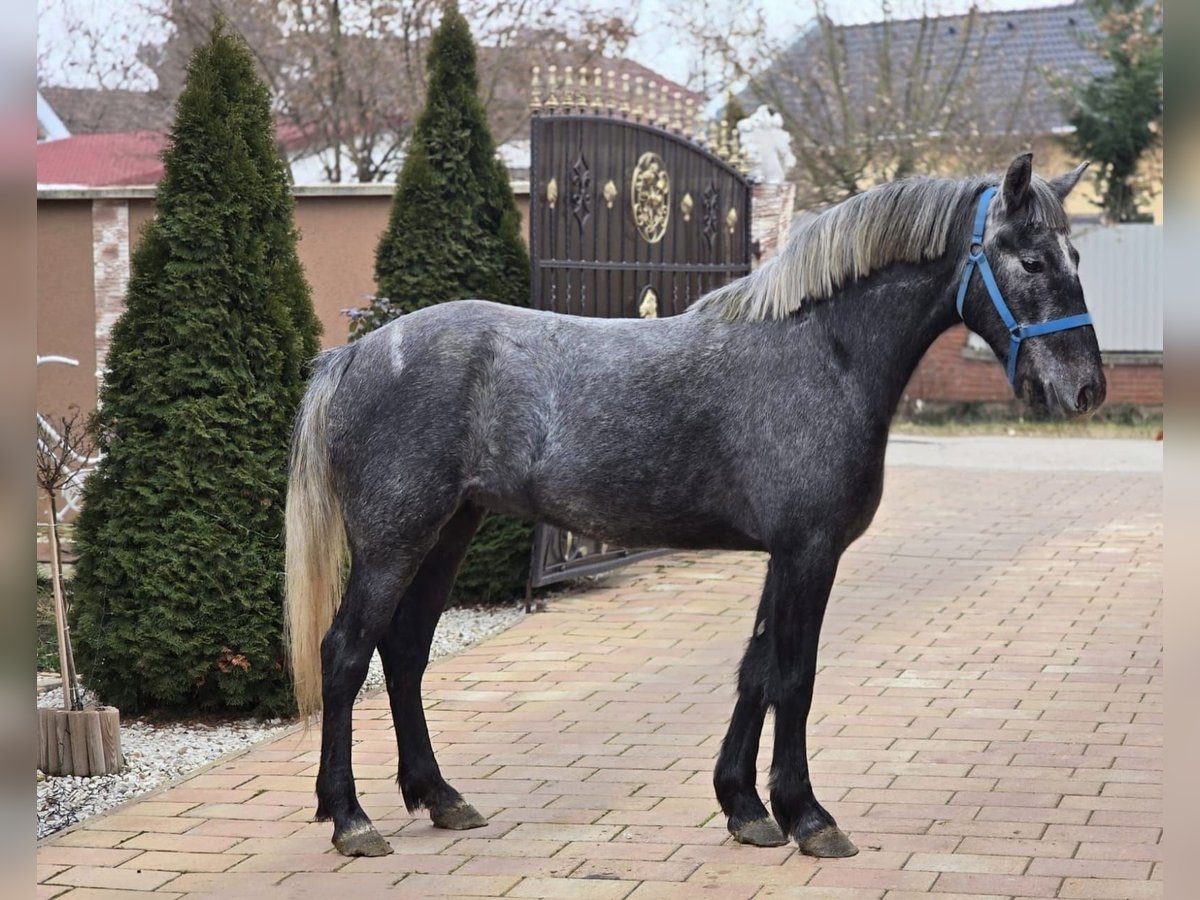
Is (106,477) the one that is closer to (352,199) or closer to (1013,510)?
(352,199)

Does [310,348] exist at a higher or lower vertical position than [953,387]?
higher

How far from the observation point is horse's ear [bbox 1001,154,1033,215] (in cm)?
393

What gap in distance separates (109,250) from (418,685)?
7668mm

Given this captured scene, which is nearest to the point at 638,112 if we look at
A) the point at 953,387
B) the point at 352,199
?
the point at 352,199

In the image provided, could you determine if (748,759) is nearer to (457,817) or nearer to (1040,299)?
(457,817)

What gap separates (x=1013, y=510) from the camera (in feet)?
38.6

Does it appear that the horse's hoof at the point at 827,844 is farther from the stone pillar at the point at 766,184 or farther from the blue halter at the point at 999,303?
the stone pillar at the point at 766,184

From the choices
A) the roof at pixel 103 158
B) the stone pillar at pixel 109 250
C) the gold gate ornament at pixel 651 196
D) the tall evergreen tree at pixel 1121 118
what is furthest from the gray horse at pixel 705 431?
the tall evergreen tree at pixel 1121 118

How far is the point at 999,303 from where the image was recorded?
4.11 metres

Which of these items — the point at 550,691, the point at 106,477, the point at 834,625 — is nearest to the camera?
the point at 106,477

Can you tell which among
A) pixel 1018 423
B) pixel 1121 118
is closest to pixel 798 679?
pixel 1018 423

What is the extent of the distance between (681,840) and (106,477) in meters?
2.79

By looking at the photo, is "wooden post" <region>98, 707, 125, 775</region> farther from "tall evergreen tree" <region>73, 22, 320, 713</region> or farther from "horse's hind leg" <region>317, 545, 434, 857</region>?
"horse's hind leg" <region>317, 545, 434, 857</region>

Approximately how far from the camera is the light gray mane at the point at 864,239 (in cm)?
424
